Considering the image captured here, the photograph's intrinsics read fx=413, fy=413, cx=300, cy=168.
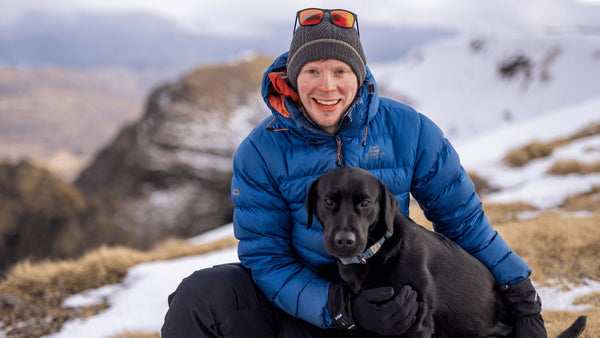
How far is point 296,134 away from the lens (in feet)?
8.18

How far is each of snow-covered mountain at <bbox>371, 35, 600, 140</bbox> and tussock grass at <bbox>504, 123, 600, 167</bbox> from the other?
19.4 ft

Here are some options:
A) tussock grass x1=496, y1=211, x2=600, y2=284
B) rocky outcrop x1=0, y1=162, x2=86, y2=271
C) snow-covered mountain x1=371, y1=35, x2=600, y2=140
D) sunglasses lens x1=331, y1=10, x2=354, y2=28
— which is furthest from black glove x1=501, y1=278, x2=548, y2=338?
snow-covered mountain x1=371, y1=35, x2=600, y2=140

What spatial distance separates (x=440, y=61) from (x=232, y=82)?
1144 cm

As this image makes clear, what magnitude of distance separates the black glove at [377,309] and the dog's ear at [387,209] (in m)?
0.32

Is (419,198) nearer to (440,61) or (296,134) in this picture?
(296,134)

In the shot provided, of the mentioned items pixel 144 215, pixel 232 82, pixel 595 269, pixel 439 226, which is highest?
pixel 232 82

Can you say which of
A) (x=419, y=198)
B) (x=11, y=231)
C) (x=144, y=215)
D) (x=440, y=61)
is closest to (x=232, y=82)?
(x=144, y=215)

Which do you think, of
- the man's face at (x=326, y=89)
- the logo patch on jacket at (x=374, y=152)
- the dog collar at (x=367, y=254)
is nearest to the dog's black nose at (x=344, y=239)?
the dog collar at (x=367, y=254)

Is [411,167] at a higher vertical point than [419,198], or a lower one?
higher

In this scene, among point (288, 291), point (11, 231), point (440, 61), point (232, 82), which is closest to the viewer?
point (288, 291)

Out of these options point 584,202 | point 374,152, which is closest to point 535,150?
point 584,202

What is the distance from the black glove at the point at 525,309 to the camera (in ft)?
7.54

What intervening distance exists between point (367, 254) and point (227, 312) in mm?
866

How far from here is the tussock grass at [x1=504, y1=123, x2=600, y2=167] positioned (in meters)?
9.50
